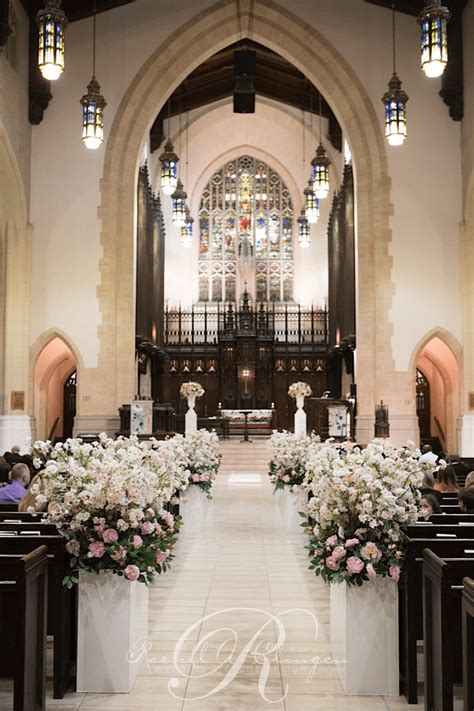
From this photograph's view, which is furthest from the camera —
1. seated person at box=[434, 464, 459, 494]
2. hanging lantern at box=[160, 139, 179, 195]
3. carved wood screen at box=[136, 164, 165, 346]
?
carved wood screen at box=[136, 164, 165, 346]

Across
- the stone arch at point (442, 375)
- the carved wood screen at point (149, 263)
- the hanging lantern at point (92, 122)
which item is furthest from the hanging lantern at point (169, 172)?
the stone arch at point (442, 375)

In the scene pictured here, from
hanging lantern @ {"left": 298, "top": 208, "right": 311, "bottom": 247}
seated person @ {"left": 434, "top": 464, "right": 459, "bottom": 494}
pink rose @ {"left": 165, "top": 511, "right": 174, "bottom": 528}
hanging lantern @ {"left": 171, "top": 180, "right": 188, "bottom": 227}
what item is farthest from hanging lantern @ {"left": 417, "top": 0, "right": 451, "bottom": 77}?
hanging lantern @ {"left": 298, "top": 208, "right": 311, "bottom": 247}

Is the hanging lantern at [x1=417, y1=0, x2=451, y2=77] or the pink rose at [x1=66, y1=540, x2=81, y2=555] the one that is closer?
the pink rose at [x1=66, y1=540, x2=81, y2=555]

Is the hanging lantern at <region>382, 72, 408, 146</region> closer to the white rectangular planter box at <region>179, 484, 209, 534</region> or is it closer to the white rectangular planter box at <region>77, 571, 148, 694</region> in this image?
the white rectangular planter box at <region>179, 484, 209, 534</region>

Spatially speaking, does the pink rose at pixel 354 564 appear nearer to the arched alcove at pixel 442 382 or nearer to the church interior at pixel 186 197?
the church interior at pixel 186 197

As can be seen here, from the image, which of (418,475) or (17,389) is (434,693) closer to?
(418,475)

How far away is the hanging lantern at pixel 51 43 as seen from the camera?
9.05 meters

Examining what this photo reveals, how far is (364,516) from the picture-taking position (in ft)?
13.6

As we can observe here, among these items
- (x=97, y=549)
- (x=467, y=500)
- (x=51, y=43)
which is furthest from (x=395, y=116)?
(x=97, y=549)

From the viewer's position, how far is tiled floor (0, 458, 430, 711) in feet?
13.6

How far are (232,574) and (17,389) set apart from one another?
35.8 feet

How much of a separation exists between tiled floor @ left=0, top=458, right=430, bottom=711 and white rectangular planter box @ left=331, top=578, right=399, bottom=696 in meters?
0.09

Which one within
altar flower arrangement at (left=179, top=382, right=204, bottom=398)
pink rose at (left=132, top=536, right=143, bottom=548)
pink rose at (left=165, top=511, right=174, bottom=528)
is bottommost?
pink rose at (left=132, top=536, right=143, bottom=548)

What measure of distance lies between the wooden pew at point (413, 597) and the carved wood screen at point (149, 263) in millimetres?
14810
